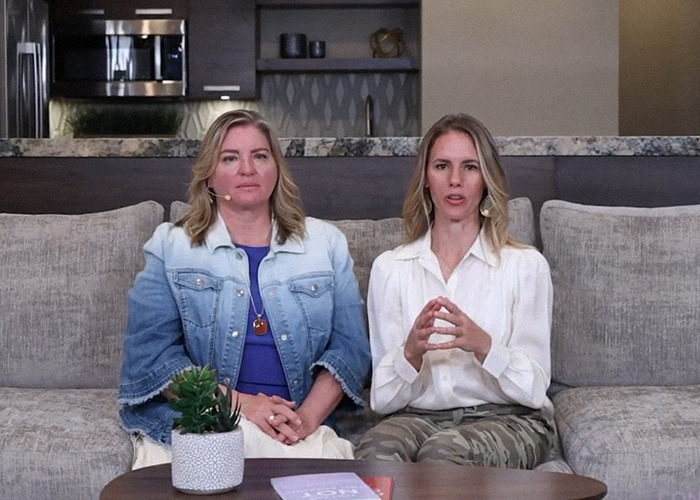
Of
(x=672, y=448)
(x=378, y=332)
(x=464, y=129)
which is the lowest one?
(x=672, y=448)

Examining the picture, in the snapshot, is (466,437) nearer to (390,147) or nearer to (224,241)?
(224,241)

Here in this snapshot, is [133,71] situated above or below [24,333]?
above

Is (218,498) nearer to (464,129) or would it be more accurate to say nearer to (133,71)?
(464,129)

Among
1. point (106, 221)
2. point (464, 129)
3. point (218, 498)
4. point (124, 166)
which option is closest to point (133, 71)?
point (124, 166)

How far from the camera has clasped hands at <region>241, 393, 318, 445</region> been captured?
91.2 inches

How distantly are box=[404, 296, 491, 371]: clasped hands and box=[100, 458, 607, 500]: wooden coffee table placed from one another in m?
0.41

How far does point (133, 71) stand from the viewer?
6.41 m

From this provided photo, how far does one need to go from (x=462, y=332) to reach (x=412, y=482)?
0.56 metres

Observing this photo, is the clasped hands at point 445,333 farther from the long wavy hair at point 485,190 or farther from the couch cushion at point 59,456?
the couch cushion at point 59,456

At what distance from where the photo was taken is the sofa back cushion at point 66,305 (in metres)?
2.89

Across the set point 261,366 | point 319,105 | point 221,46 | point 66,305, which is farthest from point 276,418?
point 319,105

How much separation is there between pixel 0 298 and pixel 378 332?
3.48 ft

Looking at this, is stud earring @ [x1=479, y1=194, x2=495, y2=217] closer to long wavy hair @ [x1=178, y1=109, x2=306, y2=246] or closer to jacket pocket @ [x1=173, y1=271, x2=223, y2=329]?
long wavy hair @ [x1=178, y1=109, x2=306, y2=246]

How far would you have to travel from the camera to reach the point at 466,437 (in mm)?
2275
